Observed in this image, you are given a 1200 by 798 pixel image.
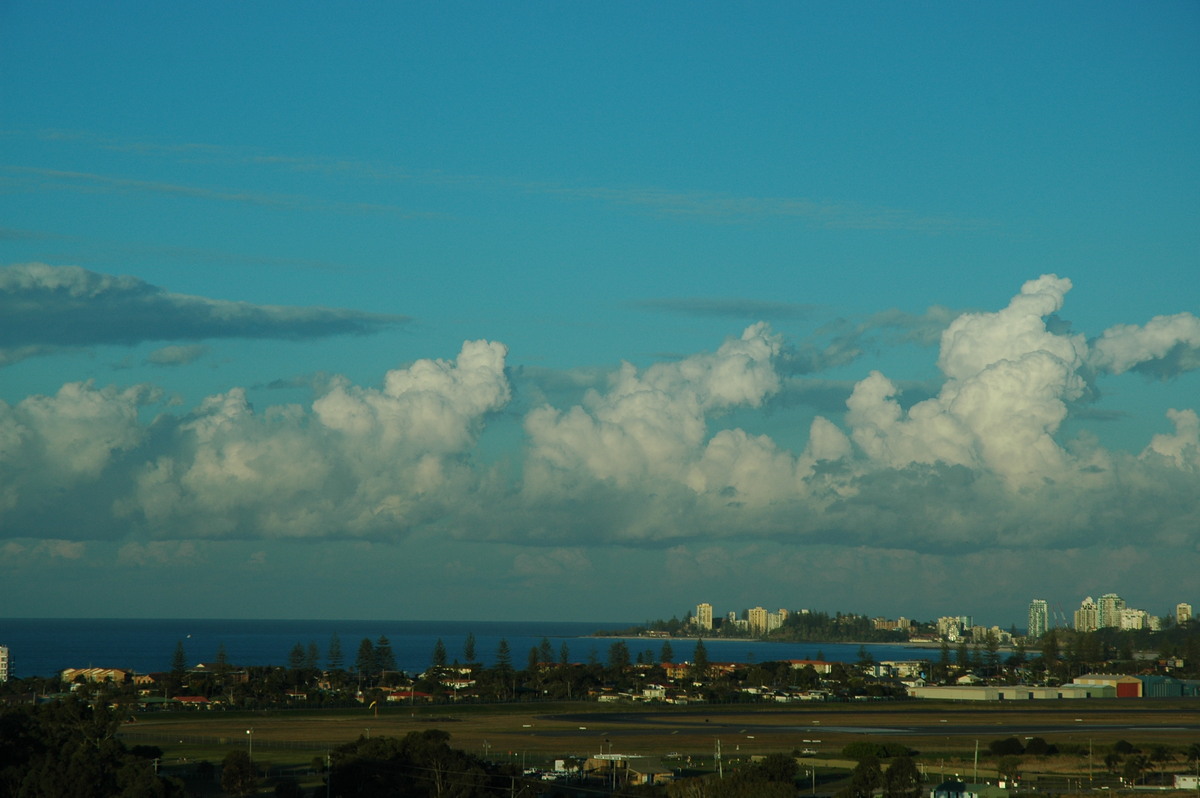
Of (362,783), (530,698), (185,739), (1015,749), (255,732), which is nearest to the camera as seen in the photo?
(362,783)

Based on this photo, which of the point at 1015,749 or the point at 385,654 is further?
the point at 385,654

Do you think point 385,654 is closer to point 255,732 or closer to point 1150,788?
point 255,732

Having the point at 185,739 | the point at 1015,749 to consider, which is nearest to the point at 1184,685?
the point at 1015,749

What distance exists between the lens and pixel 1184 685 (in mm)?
157875

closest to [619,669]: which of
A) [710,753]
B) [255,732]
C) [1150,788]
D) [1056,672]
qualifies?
[1056,672]

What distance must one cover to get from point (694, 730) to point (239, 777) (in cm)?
4313

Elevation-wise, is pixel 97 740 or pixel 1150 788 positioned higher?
pixel 97 740

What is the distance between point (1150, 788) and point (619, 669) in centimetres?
12095

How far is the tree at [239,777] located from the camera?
186ft

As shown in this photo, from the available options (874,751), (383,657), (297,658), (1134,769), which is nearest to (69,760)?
(874,751)

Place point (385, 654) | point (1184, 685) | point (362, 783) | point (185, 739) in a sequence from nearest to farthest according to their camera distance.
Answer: point (362, 783), point (185, 739), point (1184, 685), point (385, 654)


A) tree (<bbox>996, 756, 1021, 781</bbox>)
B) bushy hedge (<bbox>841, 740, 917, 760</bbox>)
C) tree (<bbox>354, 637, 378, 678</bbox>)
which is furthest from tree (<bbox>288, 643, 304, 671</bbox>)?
tree (<bbox>996, 756, 1021, 781</bbox>)

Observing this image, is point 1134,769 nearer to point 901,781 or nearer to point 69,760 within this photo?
point 901,781

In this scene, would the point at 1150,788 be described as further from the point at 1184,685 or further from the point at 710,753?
the point at 1184,685
